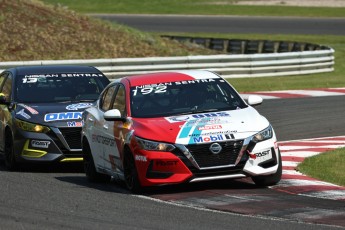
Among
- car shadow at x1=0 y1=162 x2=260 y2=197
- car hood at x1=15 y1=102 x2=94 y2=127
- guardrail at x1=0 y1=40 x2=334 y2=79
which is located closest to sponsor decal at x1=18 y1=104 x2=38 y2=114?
car hood at x1=15 y1=102 x2=94 y2=127

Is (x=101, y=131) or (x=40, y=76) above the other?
(x=101, y=131)

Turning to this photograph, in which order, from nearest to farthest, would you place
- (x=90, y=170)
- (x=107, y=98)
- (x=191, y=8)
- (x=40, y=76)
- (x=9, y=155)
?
1. (x=90, y=170)
2. (x=107, y=98)
3. (x=9, y=155)
4. (x=40, y=76)
5. (x=191, y=8)

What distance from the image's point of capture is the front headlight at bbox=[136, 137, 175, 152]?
37.8ft

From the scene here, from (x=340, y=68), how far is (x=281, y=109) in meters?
11.5

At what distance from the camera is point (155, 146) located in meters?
11.6

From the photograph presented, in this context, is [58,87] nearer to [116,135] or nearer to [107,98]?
[107,98]

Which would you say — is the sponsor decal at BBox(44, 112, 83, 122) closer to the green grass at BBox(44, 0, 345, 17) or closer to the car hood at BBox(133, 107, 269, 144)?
the car hood at BBox(133, 107, 269, 144)

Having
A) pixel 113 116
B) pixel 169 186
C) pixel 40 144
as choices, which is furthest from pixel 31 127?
pixel 169 186

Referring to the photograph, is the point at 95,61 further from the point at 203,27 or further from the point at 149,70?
the point at 203,27

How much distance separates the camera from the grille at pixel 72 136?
14.2m

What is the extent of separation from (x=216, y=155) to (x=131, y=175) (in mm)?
998

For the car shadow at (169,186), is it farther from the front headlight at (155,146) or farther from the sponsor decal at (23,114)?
the sponsor decal at (23,114)

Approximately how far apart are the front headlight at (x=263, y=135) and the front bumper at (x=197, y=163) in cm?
8

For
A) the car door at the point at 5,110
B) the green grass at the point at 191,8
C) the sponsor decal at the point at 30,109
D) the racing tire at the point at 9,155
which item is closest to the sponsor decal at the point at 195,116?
the sponsor decal at the point at 30,109
